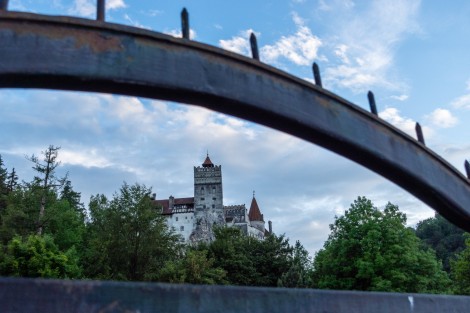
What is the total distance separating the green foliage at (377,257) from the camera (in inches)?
972

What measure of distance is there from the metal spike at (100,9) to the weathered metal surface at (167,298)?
1.53 m

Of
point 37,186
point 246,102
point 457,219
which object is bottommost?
point 457,219

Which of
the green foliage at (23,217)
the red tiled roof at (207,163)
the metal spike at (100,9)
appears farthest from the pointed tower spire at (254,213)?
the metal spike at (100,9)

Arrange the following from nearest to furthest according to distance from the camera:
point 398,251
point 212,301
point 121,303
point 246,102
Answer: point 121,303 < point 212,301 < point 246,102 < point 398,251

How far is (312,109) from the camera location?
10.1 ft

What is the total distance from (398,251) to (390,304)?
949 inches

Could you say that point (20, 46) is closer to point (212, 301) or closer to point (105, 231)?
point (212, 301)

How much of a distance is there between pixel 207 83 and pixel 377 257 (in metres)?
24.4

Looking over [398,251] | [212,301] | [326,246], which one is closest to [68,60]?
[212,301]

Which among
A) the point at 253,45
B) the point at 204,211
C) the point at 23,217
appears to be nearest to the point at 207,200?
the point at 204,211

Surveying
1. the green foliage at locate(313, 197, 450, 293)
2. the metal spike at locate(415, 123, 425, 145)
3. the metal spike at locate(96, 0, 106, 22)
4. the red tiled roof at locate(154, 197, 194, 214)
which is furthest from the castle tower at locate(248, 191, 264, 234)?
the metal spike at locate(96, 0, 106, 22)

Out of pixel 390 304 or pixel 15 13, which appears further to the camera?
pixel 390 304

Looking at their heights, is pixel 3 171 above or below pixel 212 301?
above

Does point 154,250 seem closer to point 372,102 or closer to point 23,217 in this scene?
point 23,217
